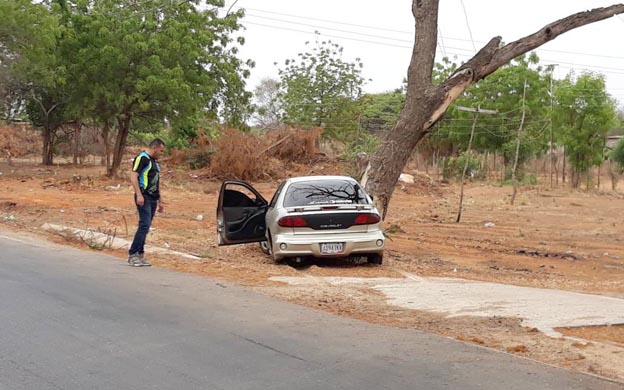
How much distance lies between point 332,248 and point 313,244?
12.2 inches

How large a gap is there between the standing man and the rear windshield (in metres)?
2.19

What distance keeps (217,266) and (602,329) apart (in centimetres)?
624

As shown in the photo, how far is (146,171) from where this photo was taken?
1077 cm

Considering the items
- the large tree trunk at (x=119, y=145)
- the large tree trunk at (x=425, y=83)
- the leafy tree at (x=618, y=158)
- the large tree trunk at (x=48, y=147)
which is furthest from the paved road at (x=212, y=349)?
the leafy tree at (x=618, y=158)

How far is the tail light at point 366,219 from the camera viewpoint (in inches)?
456

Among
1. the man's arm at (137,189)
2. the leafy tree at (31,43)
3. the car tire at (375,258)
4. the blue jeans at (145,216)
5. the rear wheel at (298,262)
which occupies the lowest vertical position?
the rear wheel at (298,262)

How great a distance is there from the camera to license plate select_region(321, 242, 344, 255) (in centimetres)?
1141

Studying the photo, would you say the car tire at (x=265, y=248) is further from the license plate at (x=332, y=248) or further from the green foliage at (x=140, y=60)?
the green foliage at (x=140, y=60)

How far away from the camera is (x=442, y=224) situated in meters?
22.7

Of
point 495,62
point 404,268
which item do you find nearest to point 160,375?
point 404,268

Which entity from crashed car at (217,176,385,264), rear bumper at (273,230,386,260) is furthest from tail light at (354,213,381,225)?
rear bumper at (273,230,386,260)

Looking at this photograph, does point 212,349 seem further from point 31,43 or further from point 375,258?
point 31,43

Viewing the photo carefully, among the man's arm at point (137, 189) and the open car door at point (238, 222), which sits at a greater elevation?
the man's arm at point (137, 189)

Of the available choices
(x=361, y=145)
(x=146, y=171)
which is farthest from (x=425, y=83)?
(x=361, y=145)
